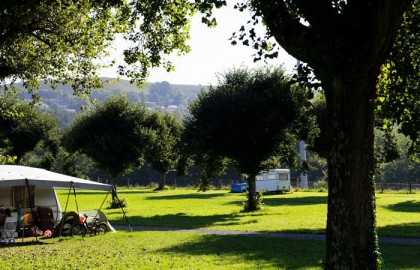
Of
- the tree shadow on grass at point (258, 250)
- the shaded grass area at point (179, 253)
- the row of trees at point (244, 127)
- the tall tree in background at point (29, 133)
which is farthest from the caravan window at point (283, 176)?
the tree shadow on grass at point (258, 250)

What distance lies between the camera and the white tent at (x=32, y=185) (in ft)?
72.7

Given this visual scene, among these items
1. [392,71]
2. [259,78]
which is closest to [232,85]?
[259,78]

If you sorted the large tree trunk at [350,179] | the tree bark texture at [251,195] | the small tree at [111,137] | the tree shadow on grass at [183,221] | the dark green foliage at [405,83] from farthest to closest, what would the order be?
the small tree at [111,137], the tree bark texture at [251,195], the tree shadow on grass at [183,221], the dark green foliage at [405,83], the large tree trunk at [350,179]

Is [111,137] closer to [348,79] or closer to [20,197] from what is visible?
[20,197]

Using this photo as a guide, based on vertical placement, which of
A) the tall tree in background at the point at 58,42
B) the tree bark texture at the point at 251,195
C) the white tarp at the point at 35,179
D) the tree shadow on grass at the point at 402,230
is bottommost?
the tree shadow on grass at the point at 402,230

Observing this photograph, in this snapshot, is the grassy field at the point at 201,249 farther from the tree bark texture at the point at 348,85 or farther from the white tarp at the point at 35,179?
the tree bark texture at the point at 348,85

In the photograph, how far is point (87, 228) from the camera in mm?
23672

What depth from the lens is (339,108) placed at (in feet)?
27.8

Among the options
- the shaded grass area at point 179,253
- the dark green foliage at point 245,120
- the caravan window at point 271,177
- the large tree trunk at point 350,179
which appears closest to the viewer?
the large tree trunk at point 350,179

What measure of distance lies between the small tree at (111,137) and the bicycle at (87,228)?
15325 mm

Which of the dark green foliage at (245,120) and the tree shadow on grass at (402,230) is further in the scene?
the dark green foliage at (245,120)

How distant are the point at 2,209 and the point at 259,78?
597 inches

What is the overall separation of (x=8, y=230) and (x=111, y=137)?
57.6 ft

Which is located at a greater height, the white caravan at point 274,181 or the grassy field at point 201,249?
the white caravan at point 274,181
